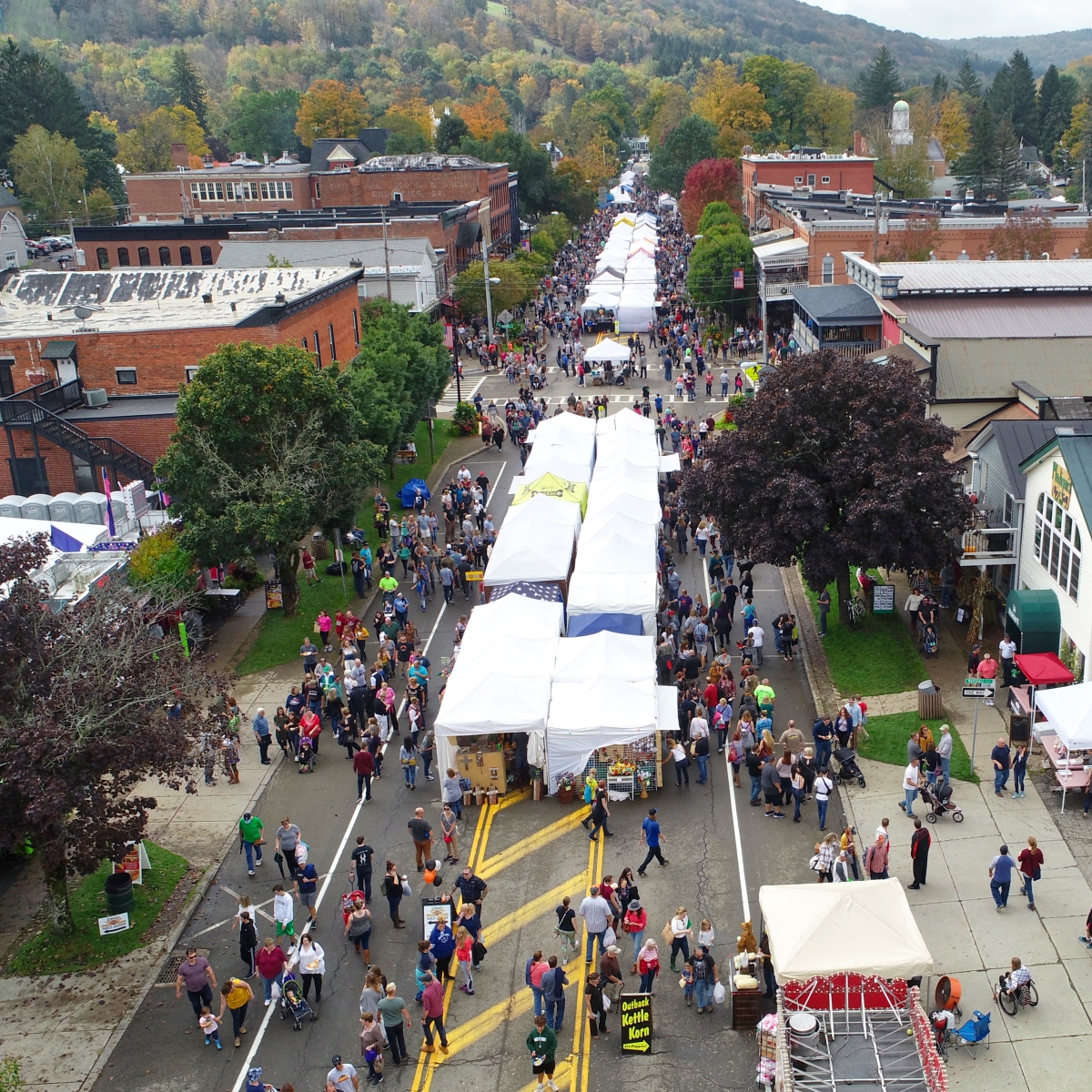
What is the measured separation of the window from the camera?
72.0 feet

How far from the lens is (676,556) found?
110 ft

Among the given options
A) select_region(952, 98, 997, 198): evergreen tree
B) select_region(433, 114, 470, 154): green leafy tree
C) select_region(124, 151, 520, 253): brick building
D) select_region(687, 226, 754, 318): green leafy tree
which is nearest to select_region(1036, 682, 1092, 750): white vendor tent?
select_region(687, 226, 754, 318): green leafy tree

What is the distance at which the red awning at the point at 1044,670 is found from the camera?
853 inches

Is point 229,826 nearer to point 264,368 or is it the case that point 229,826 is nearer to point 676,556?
point 264,368

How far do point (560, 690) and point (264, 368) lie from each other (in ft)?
38.8

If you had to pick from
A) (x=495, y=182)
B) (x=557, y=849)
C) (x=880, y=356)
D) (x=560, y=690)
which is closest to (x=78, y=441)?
(x=560, y=690)

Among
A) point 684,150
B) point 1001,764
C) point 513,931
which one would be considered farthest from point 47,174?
point 1001,764

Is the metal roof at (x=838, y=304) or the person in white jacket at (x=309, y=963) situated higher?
the metal roof at (x=838, y=304)

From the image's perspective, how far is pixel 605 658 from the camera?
22.1m

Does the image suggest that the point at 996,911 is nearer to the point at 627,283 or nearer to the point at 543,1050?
the point at 543,1050

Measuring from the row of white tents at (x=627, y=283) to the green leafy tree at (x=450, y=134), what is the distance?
29.6 metres

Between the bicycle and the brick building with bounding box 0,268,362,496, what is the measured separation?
17.9m

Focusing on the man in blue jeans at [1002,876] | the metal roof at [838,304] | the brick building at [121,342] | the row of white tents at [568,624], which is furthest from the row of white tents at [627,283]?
the man in blue jeans at [1002,876]

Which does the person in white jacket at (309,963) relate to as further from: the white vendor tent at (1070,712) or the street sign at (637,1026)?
the white vendor tent at (1070,712)
